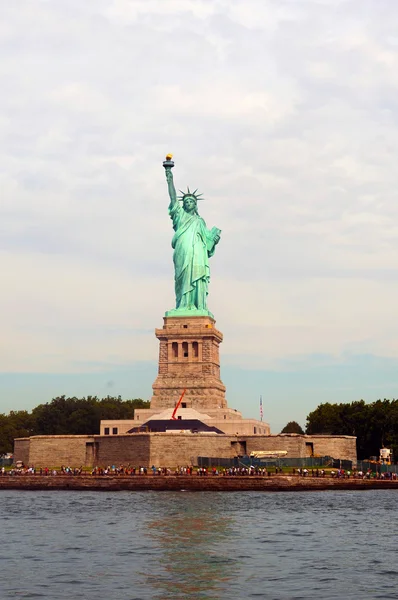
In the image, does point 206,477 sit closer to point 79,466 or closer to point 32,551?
point 79,466

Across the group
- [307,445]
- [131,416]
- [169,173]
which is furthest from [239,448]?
[131,416]

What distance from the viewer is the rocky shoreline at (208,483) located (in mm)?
74000

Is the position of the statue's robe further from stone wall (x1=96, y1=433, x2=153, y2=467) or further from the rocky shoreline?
the rocky shoreline

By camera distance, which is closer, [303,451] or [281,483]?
[281,483]

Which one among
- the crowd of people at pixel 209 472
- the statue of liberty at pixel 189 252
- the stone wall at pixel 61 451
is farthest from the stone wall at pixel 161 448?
the statue of liberty at pixel 189 252

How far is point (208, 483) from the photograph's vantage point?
73.8 m

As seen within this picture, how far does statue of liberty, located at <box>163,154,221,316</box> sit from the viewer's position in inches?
3947

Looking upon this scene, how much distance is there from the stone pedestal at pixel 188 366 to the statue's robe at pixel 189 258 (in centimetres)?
287

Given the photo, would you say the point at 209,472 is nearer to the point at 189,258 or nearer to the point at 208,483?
the point at 208,483

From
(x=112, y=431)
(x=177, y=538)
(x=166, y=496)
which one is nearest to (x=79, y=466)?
(x=112, y=431)

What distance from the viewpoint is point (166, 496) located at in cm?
6700

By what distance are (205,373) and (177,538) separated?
5441cm

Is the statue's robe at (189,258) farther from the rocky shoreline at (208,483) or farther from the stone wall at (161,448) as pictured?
the rocky shoreline at (208,483)

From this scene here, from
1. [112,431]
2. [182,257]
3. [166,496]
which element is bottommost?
[166,496]
